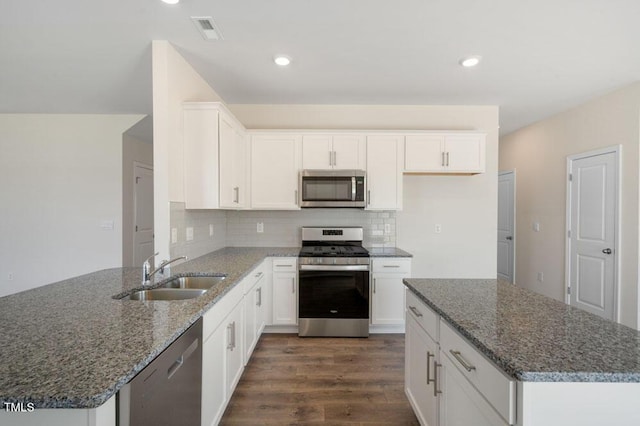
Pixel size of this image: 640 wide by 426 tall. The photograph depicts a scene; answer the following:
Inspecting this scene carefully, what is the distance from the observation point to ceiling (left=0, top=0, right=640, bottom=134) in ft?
6.25

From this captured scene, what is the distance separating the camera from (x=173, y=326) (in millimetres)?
1162

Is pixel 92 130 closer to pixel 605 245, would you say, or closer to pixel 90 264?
pixel 90 264

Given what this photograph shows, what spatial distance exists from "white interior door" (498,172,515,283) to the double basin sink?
5.01 metres

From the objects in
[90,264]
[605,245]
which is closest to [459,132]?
[605,245]

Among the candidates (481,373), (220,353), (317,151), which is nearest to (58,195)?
(317,151)

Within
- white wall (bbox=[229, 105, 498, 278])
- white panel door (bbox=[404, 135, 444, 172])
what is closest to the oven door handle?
white wall (bbox=[229, 105, 498, 278])

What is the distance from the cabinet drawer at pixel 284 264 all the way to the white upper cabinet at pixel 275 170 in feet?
2.03

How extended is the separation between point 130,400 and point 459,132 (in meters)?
3.64

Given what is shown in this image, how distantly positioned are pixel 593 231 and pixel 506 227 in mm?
1706

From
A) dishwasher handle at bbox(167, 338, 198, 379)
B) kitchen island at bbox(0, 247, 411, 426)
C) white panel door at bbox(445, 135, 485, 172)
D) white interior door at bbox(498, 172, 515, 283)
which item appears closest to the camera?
kitchen island at bbox(0, 247, 411, 426)

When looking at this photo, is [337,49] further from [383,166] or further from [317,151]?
[383,166]

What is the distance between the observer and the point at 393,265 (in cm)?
315

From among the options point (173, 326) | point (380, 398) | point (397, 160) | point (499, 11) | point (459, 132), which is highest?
point (499, 11)

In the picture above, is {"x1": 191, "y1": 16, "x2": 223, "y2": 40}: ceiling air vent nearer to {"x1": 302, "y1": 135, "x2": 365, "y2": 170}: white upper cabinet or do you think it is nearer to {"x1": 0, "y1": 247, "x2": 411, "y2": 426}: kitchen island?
{"x1": 302, "y1": 135, "x2": 365, "y2": 170}: white upper cabinet
